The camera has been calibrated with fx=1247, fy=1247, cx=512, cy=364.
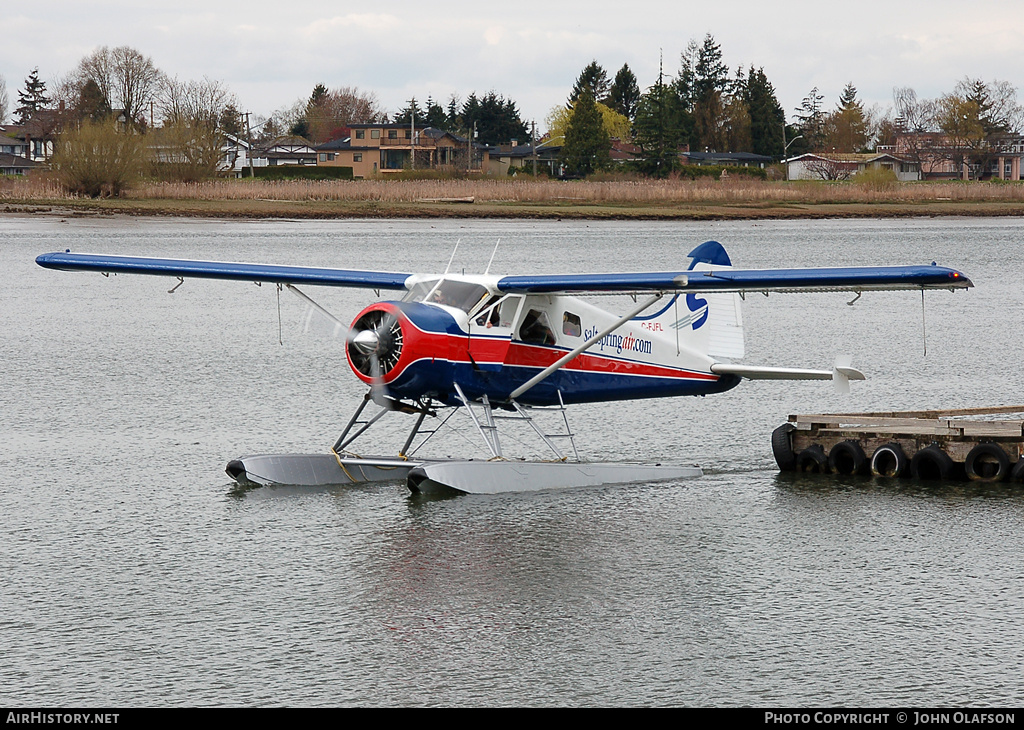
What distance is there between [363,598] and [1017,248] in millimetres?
45052

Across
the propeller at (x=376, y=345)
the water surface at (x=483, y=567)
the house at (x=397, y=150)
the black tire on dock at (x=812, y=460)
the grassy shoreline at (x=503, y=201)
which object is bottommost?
the water surface at (x=483, y=567)

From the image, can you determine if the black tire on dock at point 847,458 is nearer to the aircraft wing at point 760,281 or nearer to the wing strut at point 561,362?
the aircraft wing at point 760,281

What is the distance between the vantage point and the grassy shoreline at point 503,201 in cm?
6000

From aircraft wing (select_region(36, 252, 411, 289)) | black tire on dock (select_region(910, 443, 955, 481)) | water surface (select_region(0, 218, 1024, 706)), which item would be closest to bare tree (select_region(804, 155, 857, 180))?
water surface (select_region(0, 218, 1024, 706))

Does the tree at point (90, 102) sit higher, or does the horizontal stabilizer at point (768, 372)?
the tree at point (90, 102)

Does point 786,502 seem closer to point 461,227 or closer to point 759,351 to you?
point 759,351

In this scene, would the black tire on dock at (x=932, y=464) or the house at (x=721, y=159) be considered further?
the house at (x=721, y=159)

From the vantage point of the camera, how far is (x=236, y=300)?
32.4 metres

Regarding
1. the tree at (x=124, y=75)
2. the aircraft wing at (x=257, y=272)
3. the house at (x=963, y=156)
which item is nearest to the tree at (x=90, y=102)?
the tree at (x=124, y=75)

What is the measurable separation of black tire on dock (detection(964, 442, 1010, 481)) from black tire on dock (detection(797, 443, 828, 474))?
1.36 metres

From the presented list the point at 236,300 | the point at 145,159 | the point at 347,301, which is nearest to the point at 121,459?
the point at 347,301

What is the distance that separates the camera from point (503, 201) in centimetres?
6750

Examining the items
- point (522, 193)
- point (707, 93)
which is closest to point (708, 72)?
point (707, 93)

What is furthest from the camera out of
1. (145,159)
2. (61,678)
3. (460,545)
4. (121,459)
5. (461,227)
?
(145,159)
